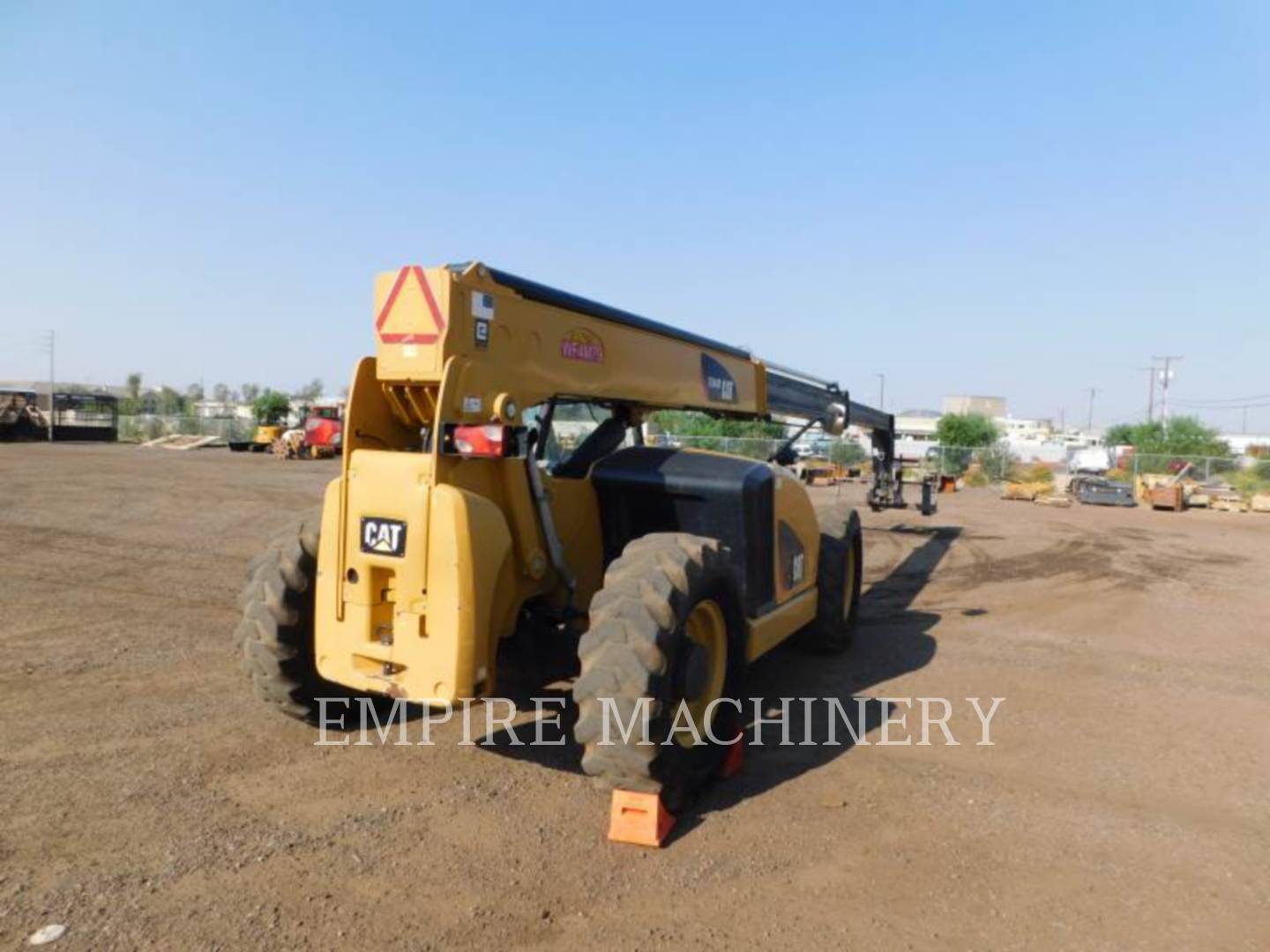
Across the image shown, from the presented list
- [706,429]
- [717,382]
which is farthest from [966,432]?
[717,382]

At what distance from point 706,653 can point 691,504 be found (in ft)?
4.17

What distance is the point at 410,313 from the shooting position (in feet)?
13.4

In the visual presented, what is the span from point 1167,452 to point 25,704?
180 feet

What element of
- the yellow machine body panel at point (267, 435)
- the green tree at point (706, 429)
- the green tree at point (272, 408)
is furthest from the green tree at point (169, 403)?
the green tree at point (706, 429)

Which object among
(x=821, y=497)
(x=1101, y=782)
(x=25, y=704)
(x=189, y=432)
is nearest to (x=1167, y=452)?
(x=821, y=497)

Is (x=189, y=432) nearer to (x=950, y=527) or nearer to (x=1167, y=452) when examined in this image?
(x=950, y=527)

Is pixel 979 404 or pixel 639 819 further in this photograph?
pixel 979 404

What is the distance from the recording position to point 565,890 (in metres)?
3.46

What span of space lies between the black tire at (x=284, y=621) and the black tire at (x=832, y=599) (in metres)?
3.87

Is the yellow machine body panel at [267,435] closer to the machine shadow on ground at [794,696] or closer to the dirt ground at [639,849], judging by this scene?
the dirt ground at [639,849]

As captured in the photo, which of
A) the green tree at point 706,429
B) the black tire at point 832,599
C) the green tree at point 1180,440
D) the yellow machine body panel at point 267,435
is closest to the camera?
the black tire at point 832,599

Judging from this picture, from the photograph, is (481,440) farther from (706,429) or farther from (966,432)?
(966,432)

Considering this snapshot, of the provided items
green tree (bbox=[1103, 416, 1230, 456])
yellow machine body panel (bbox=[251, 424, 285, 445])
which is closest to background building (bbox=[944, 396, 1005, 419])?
green tree (bbox=[1103, 416, 1230, 456])

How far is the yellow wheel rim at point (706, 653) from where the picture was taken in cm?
430
